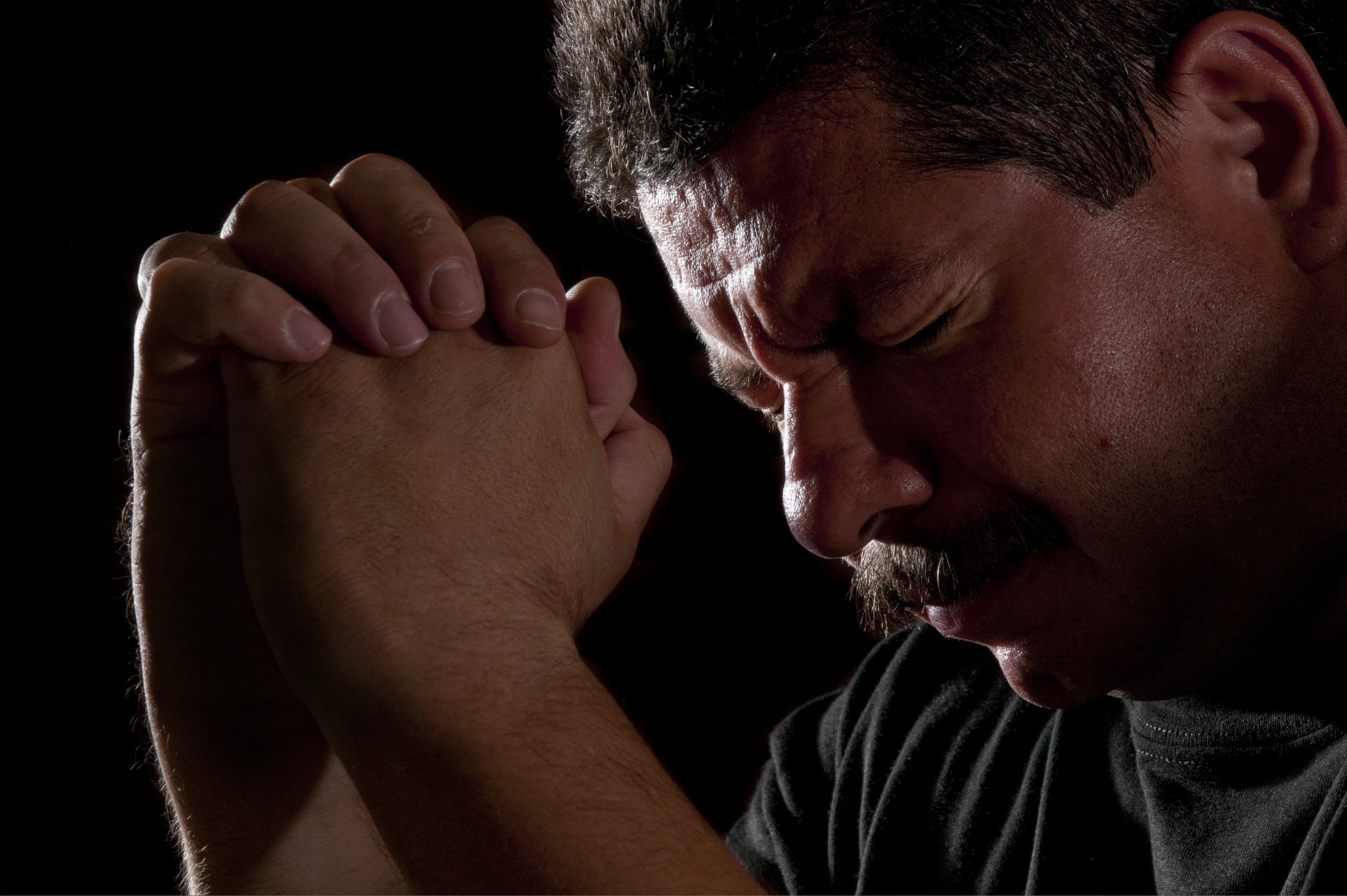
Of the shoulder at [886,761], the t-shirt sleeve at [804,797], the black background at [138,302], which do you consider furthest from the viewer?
the black background at [138,302]

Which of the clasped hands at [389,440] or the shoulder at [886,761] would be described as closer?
the clasped hands at [389,440]

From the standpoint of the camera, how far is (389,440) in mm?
946

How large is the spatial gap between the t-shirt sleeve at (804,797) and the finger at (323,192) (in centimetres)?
110

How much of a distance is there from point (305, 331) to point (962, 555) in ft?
2.35

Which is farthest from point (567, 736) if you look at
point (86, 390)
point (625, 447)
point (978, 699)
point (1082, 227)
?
point (86, 390)

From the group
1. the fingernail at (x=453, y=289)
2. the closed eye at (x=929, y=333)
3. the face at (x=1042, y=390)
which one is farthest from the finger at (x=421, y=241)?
the closed eye at (x=929, y=333)

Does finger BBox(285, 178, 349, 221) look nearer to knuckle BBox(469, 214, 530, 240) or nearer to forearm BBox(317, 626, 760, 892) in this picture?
knuckle BBox(469, 214, 530, 240)

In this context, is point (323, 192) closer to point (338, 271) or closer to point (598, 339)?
point (338, 271)

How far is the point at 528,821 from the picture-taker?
818mm

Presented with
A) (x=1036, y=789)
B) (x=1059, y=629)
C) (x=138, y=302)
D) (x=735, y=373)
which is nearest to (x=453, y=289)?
(x=735, y=373)

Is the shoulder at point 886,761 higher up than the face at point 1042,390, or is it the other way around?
the face at point 1042,390

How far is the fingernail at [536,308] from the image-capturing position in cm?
98

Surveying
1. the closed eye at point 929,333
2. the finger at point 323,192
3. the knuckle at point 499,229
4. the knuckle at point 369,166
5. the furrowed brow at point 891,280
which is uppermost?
the knuckle at point 369,166

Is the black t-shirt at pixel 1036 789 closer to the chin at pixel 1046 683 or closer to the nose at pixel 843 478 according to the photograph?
the chin at pixel 1046 683
